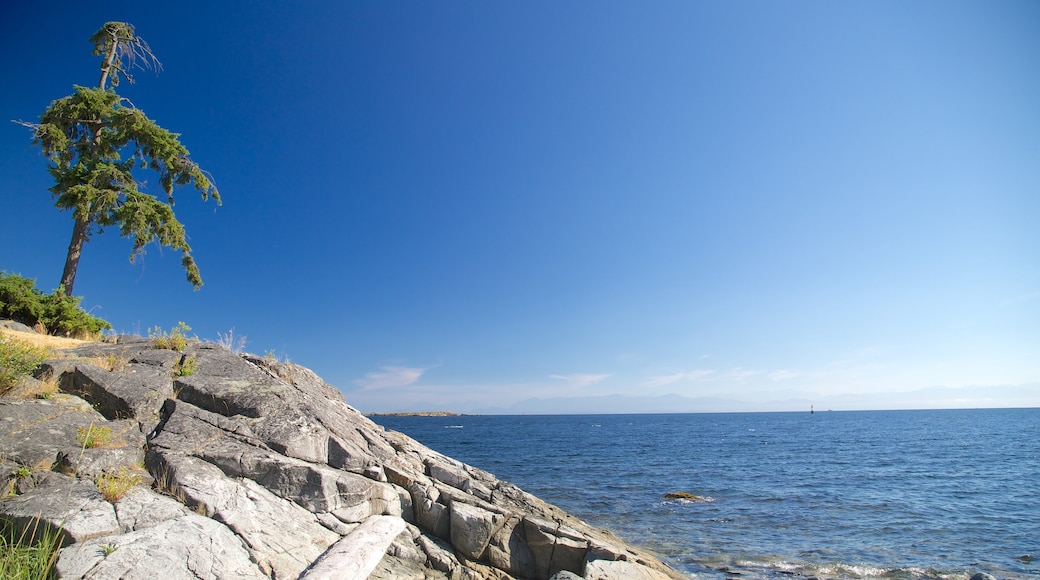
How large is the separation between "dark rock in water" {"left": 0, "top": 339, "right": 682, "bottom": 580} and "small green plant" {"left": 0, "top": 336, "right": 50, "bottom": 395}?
551 millimetres

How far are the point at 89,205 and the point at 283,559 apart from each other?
56.4ft

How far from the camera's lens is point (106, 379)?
10.3 metres

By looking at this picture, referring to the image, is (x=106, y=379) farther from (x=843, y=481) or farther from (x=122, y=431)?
(x=843, y=481)

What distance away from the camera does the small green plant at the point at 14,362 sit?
903 centimetres

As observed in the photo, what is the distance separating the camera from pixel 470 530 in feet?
36.7

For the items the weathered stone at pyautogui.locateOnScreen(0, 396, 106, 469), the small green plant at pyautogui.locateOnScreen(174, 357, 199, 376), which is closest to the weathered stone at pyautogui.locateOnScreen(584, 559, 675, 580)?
the weathered stone at pyautogui.locateOnScreen(0, 396, 106, 469)

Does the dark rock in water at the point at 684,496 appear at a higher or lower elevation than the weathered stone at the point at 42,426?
lower

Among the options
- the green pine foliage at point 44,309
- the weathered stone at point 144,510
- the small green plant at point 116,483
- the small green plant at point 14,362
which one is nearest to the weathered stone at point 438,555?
the weathered stone at point 144,510

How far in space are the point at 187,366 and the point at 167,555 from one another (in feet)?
22.9

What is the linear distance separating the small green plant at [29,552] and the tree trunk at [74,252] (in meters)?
15.4

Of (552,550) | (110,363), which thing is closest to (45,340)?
(110,363)

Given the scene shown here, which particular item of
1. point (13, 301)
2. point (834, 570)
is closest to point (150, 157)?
point (13, 301)

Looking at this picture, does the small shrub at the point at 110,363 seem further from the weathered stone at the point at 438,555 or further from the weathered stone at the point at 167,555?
the weathered stone at the point at 438,555

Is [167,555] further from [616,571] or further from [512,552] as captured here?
[616,571]
